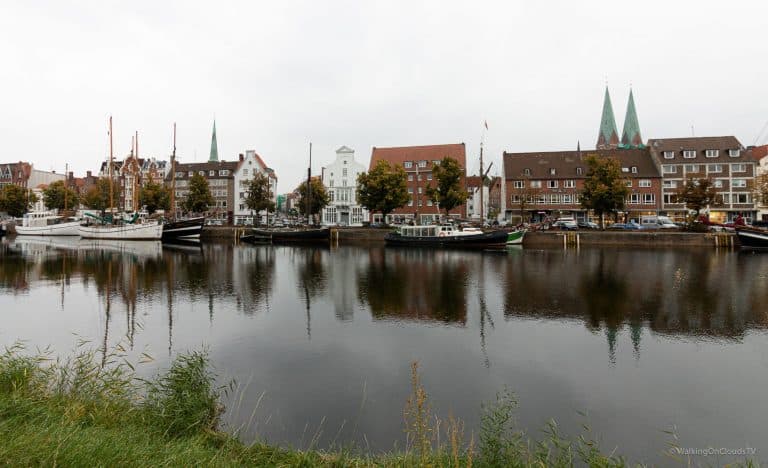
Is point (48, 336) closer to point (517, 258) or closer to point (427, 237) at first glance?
point (517, 258)

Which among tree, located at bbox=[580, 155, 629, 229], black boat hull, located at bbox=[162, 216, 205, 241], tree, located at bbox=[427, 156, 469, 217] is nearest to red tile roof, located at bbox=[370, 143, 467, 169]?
tree, located at bbox=[427, 156, 469, 217]

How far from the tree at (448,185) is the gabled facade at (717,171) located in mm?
36820

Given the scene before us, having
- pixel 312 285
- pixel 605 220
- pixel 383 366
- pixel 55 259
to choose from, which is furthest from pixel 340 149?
pixel 383 366

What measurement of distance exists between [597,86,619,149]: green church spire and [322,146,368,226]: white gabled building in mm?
85124

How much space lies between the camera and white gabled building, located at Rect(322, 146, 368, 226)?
8312 centimetres

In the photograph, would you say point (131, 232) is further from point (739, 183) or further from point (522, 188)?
point (739, 183)

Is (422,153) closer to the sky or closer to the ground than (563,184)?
closer to the sky

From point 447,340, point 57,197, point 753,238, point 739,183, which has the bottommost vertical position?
point 447,340

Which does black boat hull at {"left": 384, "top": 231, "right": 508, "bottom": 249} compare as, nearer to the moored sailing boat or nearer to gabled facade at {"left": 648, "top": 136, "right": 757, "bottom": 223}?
the moored sailing boat

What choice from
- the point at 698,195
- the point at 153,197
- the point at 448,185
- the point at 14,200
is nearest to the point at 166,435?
the point at 448,185

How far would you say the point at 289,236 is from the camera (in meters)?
60.3

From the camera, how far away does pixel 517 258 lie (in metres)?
37.8

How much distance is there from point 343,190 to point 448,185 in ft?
86.0

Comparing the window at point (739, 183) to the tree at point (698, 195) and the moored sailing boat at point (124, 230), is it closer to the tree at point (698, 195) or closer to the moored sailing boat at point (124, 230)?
the tree at point (698, 195)
